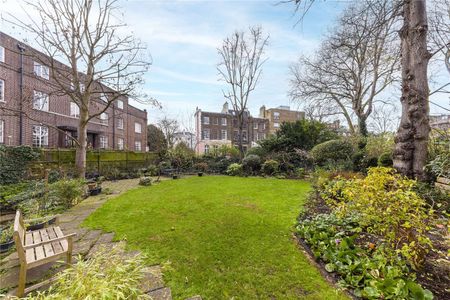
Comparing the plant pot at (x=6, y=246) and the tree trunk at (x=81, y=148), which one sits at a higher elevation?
the tree trunk at (x=81, y=148)

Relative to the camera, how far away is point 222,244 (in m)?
3.52

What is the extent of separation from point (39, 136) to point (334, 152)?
20603mm

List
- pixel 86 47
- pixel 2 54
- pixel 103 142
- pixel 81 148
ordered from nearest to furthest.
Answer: pixel 86 47
pixel 81 148
pixel 2 54
pixel 103 142

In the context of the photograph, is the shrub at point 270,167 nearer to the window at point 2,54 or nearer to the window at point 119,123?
the window at point 2,54

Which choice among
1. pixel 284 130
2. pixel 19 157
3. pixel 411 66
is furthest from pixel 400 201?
pixel 19 157

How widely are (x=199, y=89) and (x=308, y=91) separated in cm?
938

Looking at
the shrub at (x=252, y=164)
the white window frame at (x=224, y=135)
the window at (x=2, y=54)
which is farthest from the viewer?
the white window frame at (x=224, y=135)

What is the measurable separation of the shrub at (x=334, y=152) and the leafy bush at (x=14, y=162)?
600 inches

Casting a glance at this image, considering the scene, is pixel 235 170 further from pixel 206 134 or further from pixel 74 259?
pixel 206 134

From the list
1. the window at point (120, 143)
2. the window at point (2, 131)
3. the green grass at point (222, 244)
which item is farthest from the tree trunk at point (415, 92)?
the window at point (120, 143)

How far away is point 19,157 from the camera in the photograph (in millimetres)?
10031

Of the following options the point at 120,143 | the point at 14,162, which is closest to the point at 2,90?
the point at 14,162

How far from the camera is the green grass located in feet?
8.09

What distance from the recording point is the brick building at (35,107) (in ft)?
31.9
